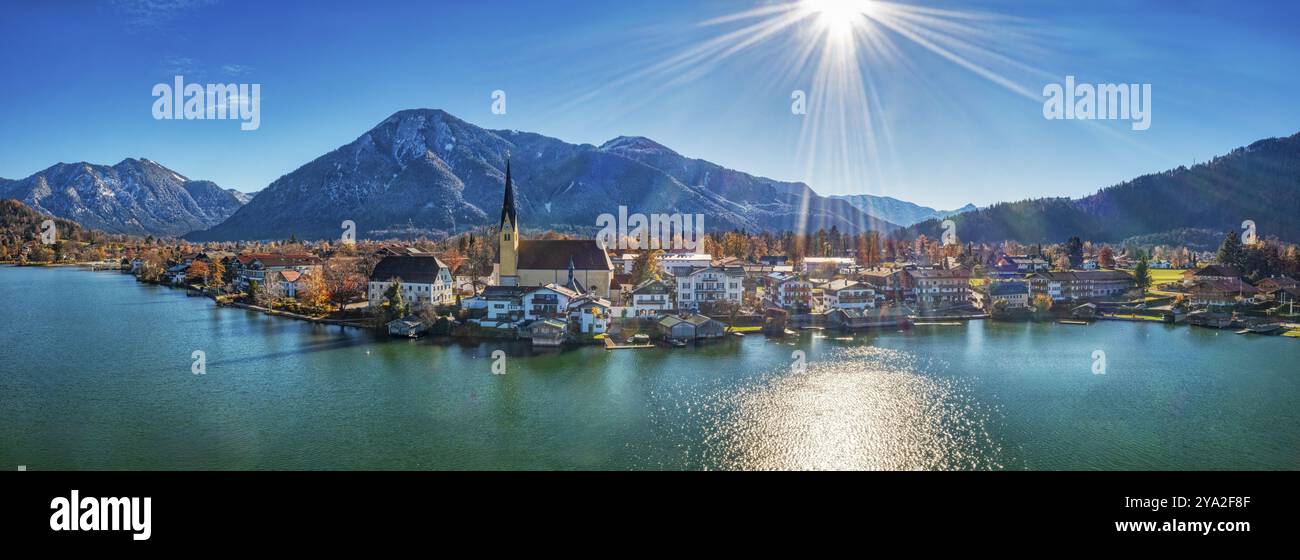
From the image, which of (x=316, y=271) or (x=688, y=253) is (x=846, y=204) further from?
(x=316, y=271)

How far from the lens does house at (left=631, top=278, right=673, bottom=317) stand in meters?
18.9

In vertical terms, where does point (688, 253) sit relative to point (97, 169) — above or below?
below

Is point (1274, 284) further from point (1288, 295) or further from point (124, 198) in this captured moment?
point (124, 198)

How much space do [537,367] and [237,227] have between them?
3634 inches

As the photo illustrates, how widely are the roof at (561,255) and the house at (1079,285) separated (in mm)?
16889

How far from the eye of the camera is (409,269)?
21.1 meters

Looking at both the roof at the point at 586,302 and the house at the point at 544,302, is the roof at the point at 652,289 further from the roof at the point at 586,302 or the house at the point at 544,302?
the house at the point at 544,302

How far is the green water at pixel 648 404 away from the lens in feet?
28.3

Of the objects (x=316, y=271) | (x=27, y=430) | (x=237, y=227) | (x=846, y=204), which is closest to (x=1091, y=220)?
(x=846, y=204)

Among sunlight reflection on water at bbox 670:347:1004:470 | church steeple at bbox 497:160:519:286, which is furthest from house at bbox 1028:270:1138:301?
church steeple at bbox 497:160:519:286

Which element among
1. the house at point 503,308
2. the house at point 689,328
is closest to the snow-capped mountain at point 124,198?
the house at point 503,308

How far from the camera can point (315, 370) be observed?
1330 centimetres

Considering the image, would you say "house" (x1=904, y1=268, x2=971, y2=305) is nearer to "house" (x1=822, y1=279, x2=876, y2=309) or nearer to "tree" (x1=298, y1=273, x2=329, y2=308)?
"house" (x1=822, y1=279, x2=876, y2=309)

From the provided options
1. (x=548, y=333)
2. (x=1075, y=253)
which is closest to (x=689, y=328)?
(x=548, y=333)
